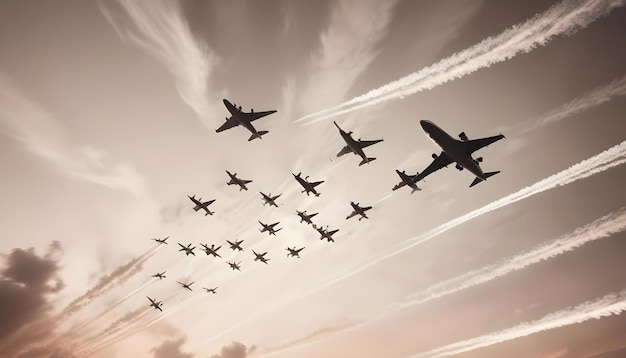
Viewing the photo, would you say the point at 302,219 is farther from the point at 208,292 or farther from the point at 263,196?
the point at 208,292

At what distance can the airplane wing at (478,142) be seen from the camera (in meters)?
36.4

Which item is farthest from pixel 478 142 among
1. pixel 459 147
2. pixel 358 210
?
pixel 358 210

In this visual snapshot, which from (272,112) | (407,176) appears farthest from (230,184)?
(407,176)

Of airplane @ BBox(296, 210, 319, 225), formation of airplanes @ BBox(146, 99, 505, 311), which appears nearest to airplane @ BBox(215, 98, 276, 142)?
formation of airplanes @ BBox(146, 99, 505, 311)

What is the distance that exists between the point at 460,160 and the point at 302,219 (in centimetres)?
3602

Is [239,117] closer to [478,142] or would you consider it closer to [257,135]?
[257,135]

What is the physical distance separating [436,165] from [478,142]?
6522 mm

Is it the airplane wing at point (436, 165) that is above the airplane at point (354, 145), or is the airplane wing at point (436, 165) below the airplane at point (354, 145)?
below

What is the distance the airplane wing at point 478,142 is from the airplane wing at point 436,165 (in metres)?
3.77

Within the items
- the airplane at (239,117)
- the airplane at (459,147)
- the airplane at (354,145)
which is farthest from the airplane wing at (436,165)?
the airplane at (239,117)

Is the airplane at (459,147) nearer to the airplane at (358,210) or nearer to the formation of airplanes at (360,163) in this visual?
the formation of airplanes at (360,163)

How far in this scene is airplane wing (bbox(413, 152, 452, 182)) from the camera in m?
40.8

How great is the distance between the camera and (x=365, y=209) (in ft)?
199

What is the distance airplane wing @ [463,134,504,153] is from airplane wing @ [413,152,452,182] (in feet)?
12.4
